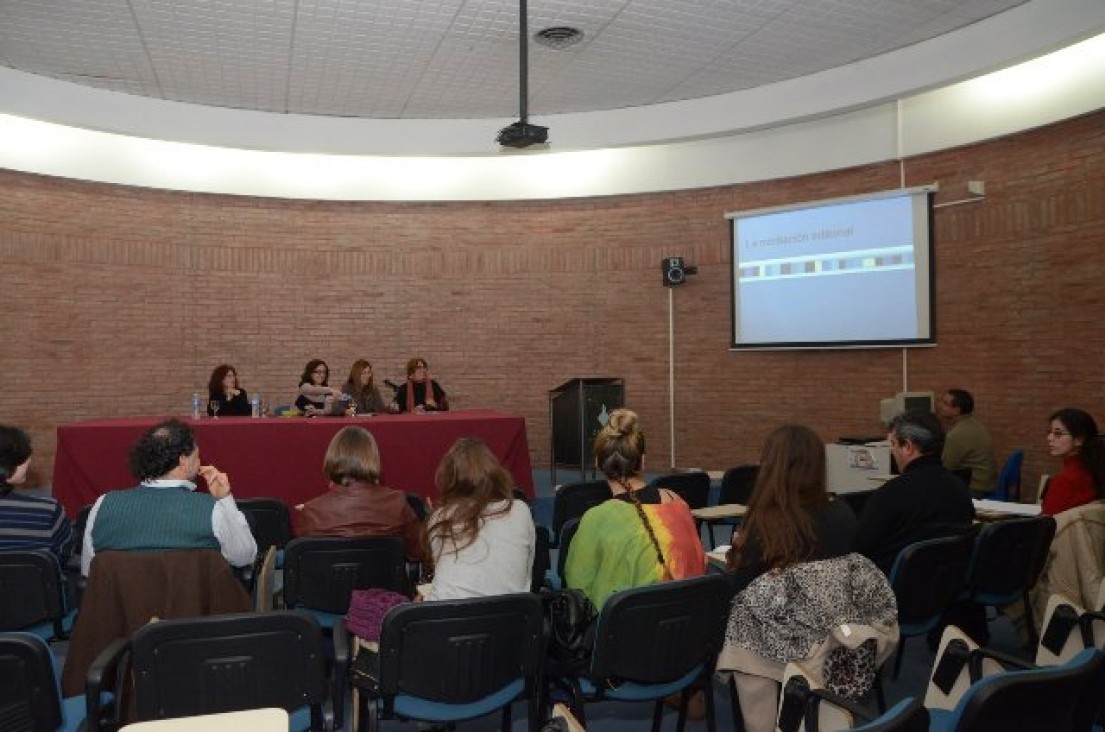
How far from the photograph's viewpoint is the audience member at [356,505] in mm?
3711

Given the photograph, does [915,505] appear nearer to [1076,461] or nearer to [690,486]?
[1076,461]

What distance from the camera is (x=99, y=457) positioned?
643cm

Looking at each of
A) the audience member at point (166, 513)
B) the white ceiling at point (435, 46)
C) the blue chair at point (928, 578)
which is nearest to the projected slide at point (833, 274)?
the white ceiling at point (435, 46)

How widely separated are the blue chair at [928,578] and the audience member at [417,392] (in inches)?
225

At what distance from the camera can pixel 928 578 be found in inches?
145

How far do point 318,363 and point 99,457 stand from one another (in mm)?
2461

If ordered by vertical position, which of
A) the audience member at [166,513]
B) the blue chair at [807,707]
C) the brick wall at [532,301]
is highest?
the brick wall at [532,301]

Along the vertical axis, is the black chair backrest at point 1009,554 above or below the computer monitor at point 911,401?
below

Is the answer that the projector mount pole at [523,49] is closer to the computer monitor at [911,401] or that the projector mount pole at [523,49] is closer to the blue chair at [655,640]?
the computer monitor at [911,401]

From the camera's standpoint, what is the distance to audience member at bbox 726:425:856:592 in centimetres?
295

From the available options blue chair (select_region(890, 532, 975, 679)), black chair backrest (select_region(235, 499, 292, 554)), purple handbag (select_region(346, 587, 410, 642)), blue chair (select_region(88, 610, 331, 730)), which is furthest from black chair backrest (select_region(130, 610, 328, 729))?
blue chair (select_region(890, 532, 975, 679))

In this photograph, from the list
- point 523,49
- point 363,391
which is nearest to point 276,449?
point 363,391

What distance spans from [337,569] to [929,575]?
2.50 metres

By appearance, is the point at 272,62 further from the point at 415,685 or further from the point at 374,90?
the point at 415,685
